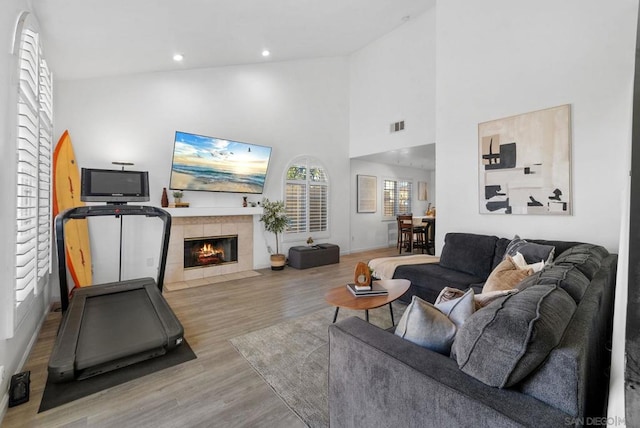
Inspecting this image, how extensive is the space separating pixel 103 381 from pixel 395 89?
6.34 meters

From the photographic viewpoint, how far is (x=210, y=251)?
5332 millimetres

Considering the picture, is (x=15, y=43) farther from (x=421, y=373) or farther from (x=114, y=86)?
(x=421, y=373)

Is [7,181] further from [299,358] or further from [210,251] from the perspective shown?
[210,251]

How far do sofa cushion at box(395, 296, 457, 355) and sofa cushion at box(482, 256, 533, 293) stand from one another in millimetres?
1081

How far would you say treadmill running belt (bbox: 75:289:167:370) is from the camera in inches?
85.3

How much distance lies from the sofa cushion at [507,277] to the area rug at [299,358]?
1258mm

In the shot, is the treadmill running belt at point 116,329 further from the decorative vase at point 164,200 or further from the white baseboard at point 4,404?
the decorative vase at point 164,200

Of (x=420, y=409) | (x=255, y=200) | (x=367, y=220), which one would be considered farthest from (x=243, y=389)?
(x=367, y=220)

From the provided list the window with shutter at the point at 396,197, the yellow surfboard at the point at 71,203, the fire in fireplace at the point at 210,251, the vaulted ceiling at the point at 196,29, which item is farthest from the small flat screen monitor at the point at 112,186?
the window with shutter at the point at 396,197

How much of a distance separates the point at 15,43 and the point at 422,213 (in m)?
9.43

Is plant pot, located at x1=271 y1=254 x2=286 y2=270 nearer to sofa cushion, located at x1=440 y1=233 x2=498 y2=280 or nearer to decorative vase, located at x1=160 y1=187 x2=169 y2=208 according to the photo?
decorative vase, located at x1=160 y1=187 x2=169 y2=208

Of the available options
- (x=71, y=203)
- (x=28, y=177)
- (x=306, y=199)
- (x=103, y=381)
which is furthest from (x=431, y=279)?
(x=71, y=203)

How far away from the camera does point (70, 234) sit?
3770mm

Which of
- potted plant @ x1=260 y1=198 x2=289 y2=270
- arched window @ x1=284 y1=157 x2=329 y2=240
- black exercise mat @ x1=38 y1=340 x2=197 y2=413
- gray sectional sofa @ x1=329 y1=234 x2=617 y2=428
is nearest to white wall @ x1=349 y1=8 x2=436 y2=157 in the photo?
arched window @ x1=284 y1=157 x2=329 y2=240
